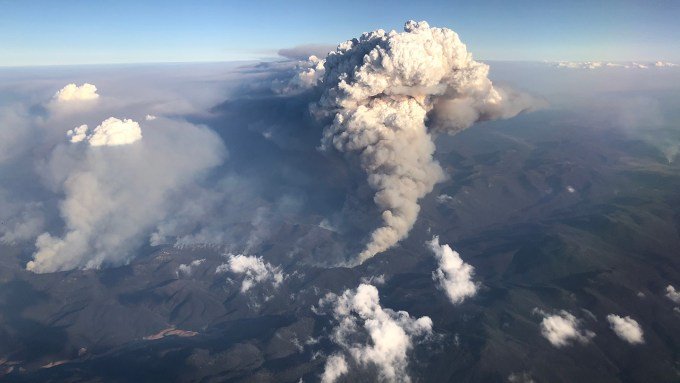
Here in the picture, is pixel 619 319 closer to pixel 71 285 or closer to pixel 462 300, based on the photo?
pixel 462 300

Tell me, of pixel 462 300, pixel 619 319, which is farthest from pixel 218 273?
pixel 619 319

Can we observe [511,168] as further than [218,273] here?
Yes

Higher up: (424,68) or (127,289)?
(424,68)

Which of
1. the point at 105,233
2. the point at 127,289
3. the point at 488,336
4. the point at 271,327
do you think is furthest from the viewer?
the point at 105,233

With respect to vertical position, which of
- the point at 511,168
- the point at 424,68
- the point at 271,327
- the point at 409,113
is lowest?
the point at 271,327

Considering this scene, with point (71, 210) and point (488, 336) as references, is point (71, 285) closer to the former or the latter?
point (71, 210)

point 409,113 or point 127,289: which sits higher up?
point 409,113

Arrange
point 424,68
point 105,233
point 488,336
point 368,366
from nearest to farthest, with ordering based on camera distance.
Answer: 1. point 424,68
2. point 368,366
3. point 488,336
4. point 105,233

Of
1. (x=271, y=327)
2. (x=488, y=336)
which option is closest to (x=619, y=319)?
(x=488, y=336)

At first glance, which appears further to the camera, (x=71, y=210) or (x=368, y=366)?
(x=71, y=210)
